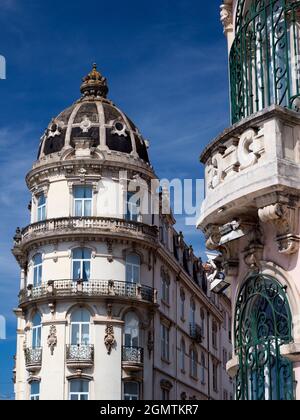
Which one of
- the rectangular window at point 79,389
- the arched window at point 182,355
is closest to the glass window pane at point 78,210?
the rectangular window at point 79,389

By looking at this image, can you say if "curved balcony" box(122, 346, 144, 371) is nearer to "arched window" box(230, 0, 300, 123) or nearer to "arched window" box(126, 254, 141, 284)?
"arched window" box(126, 254, 141, 284)

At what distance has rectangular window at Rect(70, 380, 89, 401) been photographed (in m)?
40.2

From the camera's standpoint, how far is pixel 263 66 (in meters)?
13.2

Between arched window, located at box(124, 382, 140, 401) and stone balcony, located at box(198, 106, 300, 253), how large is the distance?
29784mm

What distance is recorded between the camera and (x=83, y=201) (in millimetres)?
42875

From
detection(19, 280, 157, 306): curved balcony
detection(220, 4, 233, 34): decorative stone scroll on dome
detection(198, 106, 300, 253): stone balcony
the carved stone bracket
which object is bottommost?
the carved stone bracket

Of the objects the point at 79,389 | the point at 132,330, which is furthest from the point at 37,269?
the point at 79,389

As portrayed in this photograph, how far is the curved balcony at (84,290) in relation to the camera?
134ft

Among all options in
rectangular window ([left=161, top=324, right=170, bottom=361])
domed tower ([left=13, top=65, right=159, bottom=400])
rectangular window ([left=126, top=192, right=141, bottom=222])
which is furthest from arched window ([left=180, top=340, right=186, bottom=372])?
rectangular window ([left=126, top=192, right=141, bottom=222])

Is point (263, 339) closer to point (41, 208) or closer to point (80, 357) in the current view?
point (80, 357)

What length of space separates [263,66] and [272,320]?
3.73 m

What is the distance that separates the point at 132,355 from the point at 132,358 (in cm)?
14
